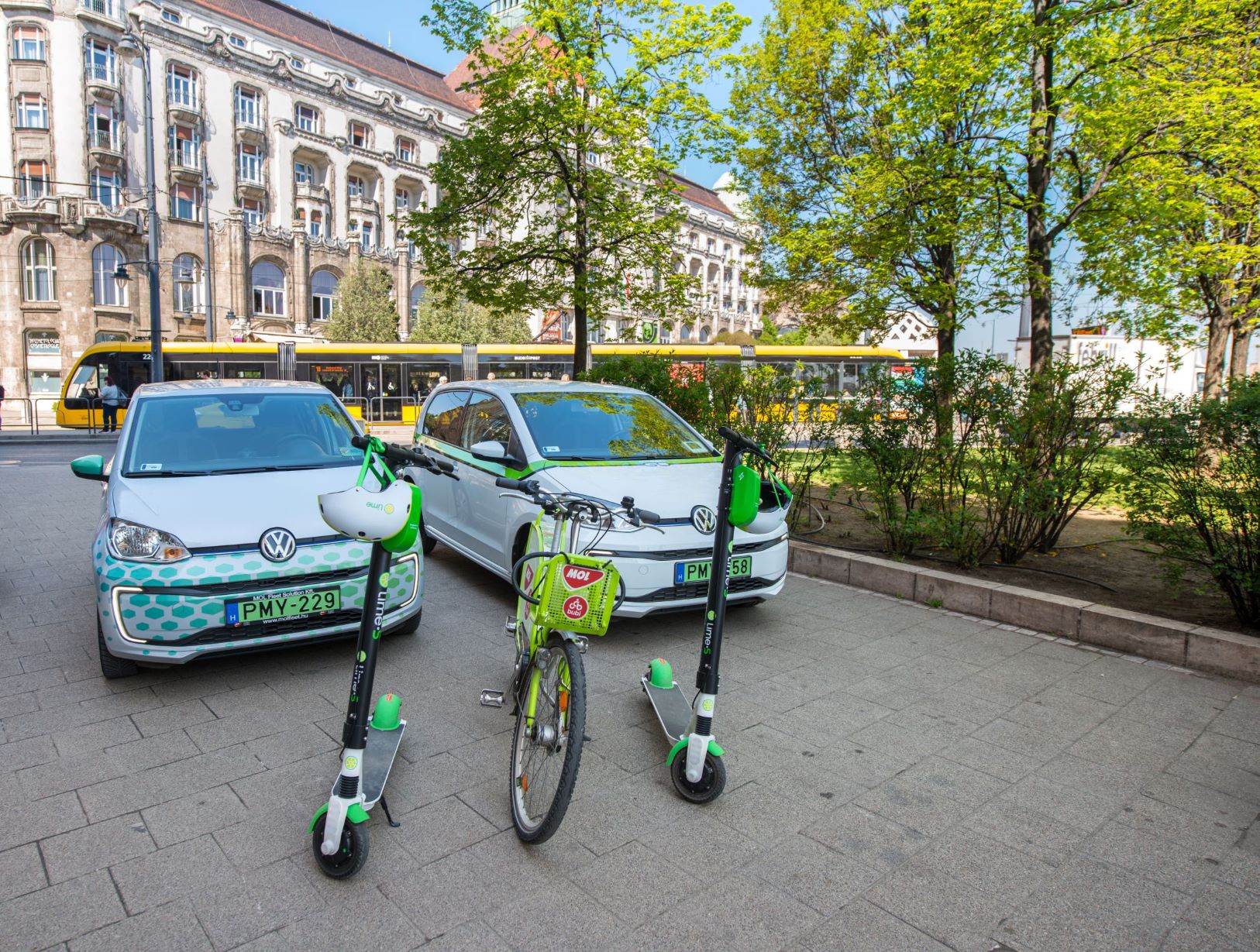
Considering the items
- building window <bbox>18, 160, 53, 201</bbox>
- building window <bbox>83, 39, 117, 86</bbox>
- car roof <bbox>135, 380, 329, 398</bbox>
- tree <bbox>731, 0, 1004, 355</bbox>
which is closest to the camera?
car roof <bbox>135, 380, 329, 398</bbox>

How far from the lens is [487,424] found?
21.5 feet

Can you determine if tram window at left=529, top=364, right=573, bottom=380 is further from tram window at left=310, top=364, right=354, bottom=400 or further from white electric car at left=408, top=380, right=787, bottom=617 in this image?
white electric car at left=408, top=380, right=787, bottom=617

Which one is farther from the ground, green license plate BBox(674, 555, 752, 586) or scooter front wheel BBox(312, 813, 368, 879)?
green license plate BBox(674, 555, 752, 586)

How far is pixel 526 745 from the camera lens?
9.73ft

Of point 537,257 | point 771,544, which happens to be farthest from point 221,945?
point 537,257

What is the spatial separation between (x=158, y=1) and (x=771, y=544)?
53.0 metres

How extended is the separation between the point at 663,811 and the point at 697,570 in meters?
2.11

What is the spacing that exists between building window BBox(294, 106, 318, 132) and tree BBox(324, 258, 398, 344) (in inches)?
481

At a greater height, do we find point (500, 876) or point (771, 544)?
point (771, 544)

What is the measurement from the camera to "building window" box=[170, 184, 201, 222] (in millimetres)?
43938

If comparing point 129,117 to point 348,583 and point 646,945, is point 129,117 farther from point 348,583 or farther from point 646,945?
point 646,945

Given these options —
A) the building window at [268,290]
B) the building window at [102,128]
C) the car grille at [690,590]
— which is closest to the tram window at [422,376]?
the car grille at [690,590]

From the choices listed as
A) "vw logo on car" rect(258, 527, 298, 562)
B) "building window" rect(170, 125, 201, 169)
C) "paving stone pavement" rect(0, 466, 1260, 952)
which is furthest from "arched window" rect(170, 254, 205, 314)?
"vw logo on car" rect(258, 527, 298, 562)

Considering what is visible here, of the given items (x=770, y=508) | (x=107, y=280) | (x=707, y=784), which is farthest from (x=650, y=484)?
(x=107, y=280)
